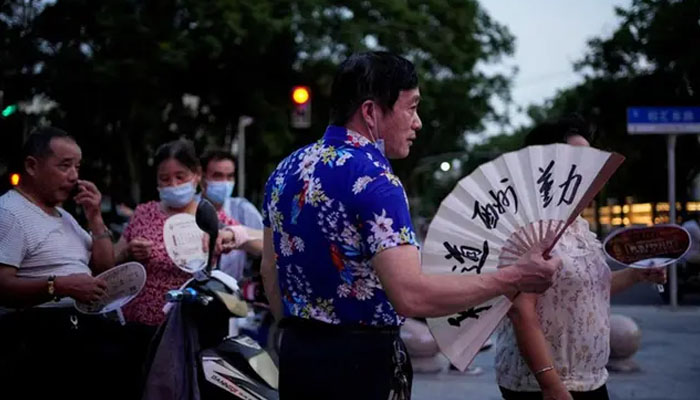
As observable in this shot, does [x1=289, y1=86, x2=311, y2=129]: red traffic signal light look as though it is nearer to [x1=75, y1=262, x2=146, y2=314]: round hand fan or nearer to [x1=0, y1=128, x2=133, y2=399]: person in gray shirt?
[x1=0, y1=128, x2=133, y2=399]: person in gray shirt

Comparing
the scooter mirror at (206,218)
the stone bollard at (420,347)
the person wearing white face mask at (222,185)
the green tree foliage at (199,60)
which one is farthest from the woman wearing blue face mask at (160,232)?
the green tree foliage at (199,60)

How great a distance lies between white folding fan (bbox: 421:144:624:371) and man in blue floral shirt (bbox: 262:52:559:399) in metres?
0.25

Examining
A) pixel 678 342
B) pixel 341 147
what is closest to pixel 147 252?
pixel 341 147

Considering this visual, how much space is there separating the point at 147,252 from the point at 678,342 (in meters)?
7.79

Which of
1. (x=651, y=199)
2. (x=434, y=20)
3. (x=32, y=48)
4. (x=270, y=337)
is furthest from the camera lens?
(x=651, y=199)

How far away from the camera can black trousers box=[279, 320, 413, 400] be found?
7.54ft

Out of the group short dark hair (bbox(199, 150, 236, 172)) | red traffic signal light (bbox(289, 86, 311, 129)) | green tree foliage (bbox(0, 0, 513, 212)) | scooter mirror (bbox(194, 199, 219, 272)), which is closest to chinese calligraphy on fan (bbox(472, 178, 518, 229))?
scooter mirror (bbox(194, 199, 219, 272))

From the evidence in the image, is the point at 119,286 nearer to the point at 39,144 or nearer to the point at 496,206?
the point at 39,144

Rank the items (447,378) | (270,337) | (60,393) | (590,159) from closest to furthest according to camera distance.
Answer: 1. (590,159)
2. (60,393)
3. (270,337)
4. (447,378)

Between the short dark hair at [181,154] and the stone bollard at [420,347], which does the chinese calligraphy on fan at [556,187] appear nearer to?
the short dark hair at [181,154]

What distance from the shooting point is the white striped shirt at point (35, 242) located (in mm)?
3541

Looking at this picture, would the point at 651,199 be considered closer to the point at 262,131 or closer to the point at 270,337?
the point at 262,131

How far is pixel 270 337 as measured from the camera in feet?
24.2

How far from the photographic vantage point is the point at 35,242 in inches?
143
